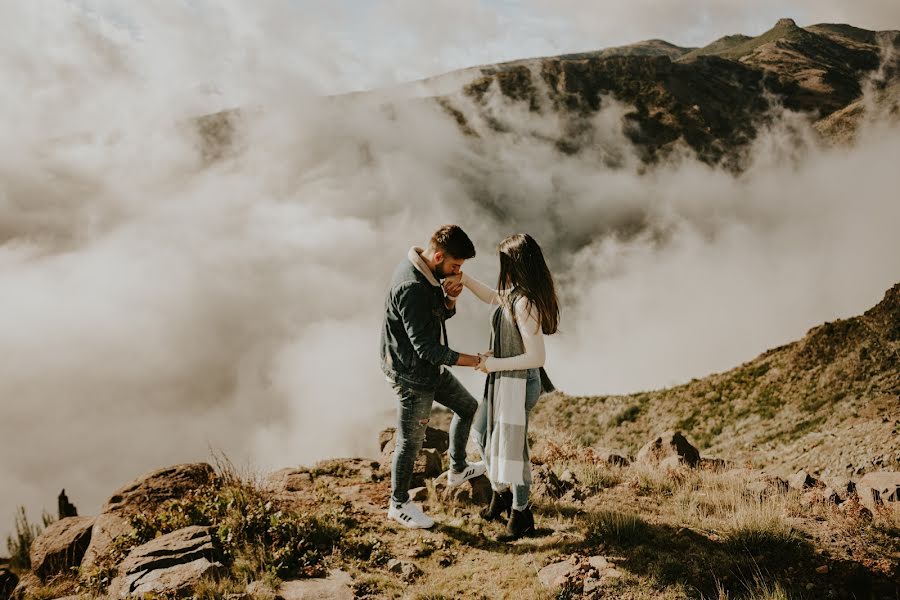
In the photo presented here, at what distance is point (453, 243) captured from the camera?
4.92 m

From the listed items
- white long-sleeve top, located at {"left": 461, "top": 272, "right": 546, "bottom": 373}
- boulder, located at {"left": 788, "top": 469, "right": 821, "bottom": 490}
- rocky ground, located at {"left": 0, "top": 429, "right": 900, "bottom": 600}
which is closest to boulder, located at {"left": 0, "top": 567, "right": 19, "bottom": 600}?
rocky ground, located at {"left": 0, "top": 429, "right": 900, "bottom": 600}

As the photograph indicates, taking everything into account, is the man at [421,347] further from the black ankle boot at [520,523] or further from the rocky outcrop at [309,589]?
the rocky outcrop at [309,589]

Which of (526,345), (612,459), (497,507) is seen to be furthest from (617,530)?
(612,459)

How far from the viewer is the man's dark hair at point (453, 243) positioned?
16.1 ft

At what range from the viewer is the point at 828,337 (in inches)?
1492

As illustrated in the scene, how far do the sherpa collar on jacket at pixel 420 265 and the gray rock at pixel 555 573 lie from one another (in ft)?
9.09

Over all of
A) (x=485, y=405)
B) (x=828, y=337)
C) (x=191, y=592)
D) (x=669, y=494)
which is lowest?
(x=191, y=592)

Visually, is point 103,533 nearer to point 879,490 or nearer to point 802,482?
point 802,482

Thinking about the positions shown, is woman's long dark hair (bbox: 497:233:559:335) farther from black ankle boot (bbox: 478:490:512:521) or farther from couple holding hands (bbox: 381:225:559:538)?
black ankle boot (bbox: 478:490:512:521)

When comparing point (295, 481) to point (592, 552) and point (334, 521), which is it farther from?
point (592, 552)

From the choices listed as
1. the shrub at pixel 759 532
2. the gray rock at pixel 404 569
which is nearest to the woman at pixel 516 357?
the gray rock at pixel 404 569

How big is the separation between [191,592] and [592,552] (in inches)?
143

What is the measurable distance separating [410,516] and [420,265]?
2869mm

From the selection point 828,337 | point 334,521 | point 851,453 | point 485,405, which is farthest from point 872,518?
point 828,337
